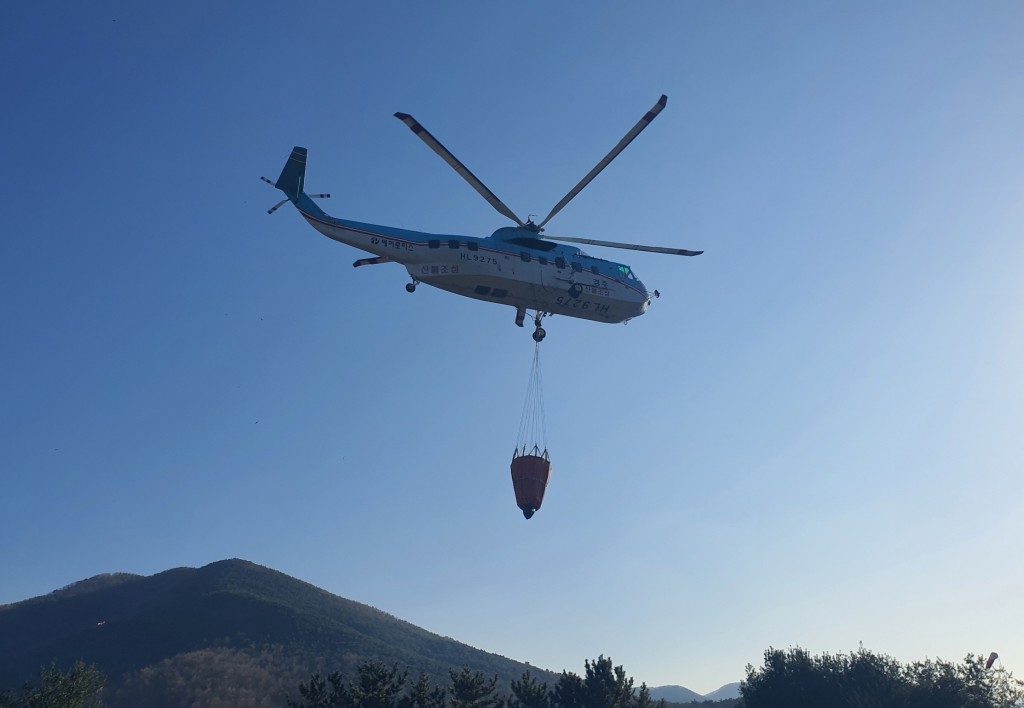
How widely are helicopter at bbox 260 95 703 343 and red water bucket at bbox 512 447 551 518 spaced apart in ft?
26.7

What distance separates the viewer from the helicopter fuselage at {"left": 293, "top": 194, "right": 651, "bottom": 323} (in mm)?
44188

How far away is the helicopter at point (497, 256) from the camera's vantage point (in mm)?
44125

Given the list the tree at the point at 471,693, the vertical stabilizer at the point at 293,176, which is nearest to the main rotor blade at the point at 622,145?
the vertical stabilizer at the point at 293,176

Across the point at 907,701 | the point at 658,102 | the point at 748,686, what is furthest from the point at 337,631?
the point at 658,102

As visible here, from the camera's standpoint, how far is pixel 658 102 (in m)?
44.6

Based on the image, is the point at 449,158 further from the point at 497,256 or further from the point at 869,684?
the point at 869,684

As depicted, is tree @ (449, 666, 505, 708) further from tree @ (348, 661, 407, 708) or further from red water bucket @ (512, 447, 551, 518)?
red water bucket @ (512, 447, 551, 518)

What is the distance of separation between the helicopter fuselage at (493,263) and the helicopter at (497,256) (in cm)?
5

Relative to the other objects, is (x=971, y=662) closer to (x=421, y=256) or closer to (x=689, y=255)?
(x=689, y=255)

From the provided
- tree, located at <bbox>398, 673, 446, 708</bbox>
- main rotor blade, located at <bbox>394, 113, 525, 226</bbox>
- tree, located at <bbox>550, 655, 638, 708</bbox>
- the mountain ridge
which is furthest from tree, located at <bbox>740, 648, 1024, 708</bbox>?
the mountain ridge

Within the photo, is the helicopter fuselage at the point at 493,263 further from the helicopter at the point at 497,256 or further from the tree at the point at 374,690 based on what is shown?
the tree at the point at 374,690

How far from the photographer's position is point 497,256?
4475cm

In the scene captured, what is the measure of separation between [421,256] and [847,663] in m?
42.7

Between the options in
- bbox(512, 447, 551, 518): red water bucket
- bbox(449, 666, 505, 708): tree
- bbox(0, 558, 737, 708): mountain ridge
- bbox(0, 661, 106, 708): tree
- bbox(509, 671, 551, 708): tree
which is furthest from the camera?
bbox(0, 558, 737, 708): mountain ridge
